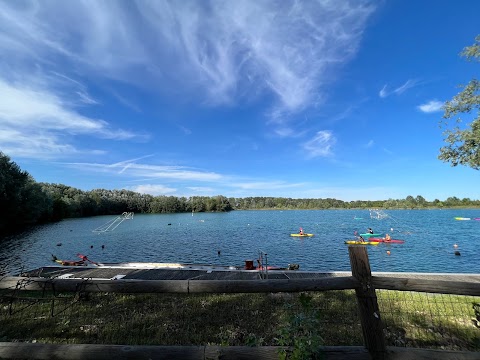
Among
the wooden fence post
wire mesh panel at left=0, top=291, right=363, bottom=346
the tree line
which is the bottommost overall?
wire mesh panel at left=0, top=291, right=363, bottom=346

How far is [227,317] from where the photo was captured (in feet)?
20.4

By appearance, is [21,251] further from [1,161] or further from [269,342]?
[269,342]

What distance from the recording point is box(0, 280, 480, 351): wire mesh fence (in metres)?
4.88

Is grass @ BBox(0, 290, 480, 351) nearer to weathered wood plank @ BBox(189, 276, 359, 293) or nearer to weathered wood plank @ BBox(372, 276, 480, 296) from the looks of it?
weathered wood plank @ BBox(189, 276, 359, 293)

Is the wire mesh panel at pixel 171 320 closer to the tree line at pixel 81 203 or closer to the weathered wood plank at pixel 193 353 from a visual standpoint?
the weathered wood plank at pixel 193 353

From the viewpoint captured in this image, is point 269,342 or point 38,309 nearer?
point 269,342

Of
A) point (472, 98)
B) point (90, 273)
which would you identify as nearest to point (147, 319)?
point (90, 273)

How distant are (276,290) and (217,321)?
3.50 metres

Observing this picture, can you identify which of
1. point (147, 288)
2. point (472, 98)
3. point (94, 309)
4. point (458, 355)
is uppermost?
point (472, 98)

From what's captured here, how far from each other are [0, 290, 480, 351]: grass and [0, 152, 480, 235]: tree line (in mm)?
47028

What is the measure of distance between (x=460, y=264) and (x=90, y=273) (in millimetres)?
29462

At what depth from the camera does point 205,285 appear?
126 inches

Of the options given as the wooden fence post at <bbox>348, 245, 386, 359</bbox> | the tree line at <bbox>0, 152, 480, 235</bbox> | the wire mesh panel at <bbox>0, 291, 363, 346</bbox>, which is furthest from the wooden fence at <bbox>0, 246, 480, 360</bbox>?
the tree line at <bbox>0, 152, 480, 235</bbox>

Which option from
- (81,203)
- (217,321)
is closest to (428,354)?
(217,321)
